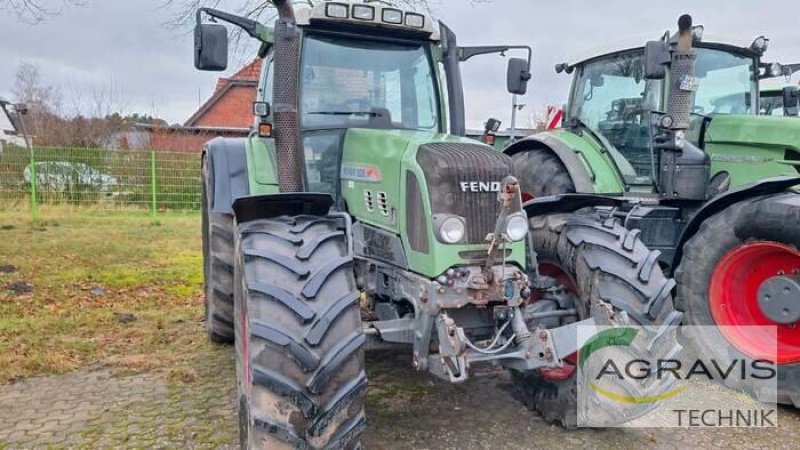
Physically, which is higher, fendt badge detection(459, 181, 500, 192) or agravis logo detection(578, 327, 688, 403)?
fendt badge detection(459, 181, 500, 192)

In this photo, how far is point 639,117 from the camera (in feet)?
19.5

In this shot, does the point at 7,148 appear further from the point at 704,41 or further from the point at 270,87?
the point at 704,41

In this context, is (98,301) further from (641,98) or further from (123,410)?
(641,98)

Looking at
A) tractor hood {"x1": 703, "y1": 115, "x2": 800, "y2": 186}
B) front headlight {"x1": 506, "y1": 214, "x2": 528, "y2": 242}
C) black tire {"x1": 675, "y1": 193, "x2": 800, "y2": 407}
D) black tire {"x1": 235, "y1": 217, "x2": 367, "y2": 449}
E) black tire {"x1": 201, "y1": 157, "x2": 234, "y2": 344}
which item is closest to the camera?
black tire {"x1": 235, "y1": 217, "x2": 367, "y2": 449}

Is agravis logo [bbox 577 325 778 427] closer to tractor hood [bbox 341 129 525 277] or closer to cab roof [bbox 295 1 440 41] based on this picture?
tractor hood [bbox 341 129 525 277]

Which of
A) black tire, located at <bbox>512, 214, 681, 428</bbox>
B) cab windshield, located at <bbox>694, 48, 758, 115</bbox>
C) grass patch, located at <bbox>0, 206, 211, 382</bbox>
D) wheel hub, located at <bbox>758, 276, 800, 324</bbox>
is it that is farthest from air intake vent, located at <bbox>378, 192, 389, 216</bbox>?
cab windshield, located at <bbox>694, 48, 758, 115</bbox>

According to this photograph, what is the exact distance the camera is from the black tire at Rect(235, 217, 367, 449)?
2.49 meters

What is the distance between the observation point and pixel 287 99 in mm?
3262

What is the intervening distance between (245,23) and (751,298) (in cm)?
370

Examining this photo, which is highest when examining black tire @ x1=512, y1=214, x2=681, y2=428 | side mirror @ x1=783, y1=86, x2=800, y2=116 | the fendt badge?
side mirror @ x1=783, y1=86, x2=800, y2=116

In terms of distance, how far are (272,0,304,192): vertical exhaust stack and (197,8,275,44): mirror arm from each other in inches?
11.5

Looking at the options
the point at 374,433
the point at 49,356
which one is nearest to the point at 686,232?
the point at 374,433

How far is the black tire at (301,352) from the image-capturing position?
8.18 ft

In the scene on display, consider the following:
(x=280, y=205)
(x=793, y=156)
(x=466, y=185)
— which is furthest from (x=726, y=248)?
(x=280, y=205)
